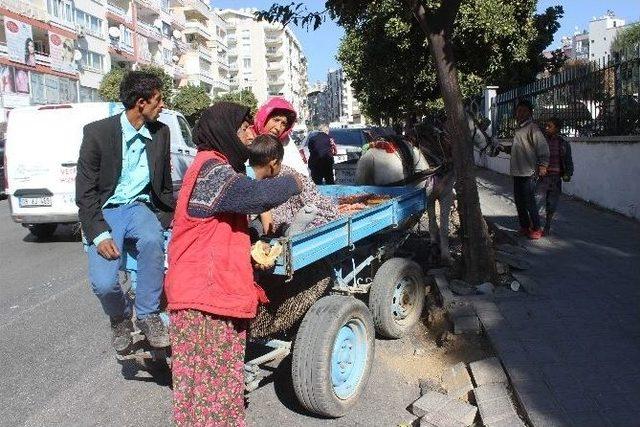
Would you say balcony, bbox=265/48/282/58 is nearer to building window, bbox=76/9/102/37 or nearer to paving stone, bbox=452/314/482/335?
building window, bbox=76/9/102/37

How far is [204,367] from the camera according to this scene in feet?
9.53

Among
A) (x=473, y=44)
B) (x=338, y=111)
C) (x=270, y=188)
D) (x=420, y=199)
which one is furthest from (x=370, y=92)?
(x=338, y=111)

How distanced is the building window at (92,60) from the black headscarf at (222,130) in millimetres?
42329

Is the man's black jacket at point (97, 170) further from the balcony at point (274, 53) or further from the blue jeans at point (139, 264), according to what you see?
the balcony at point (274, 53)

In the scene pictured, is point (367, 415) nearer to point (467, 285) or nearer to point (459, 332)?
point (459, 332)

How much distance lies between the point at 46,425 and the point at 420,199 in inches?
146

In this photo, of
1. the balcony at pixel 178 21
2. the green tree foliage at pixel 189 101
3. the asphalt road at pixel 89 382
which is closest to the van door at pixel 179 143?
the asphalt road at pixel 89 382

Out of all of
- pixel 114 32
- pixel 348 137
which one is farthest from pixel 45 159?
pixel 114 32

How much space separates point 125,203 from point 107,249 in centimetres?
38

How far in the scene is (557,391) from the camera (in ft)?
12.2

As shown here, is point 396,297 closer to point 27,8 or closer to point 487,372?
point 487,372

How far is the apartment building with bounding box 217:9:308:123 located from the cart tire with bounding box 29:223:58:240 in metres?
92.3

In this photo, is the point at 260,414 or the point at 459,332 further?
the point at 459,332

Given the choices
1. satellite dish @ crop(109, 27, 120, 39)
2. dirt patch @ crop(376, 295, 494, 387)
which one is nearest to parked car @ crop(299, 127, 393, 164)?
dirt patch @ crop(376, 295, 494, 387)
